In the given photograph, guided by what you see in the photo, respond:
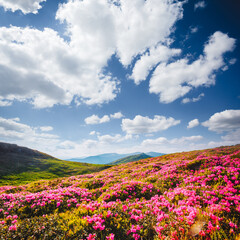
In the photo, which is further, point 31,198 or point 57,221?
point 31,198

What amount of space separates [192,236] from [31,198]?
395 inches

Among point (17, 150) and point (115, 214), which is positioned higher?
point (17, 150)

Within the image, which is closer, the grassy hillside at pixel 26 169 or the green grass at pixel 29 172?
the green grass at pixel 29 172

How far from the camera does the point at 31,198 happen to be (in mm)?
8742

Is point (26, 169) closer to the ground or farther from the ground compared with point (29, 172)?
farther from the ground

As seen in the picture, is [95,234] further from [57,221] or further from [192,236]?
[192,236]

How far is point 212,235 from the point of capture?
4.10 metres

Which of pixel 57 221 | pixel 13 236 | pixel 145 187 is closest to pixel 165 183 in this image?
pixel 145 187

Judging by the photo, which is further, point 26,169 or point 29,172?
point 26,169

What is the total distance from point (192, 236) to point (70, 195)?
865 centimetres

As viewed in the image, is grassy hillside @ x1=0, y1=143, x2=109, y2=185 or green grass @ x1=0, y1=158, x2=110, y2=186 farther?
grassy hillside @ x1=0, y1=143, x2=109, y2=185

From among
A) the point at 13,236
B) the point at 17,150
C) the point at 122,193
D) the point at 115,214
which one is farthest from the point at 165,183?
the point at 17,150

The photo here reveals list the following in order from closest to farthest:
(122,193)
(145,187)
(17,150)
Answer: (122,193)
(145,187)
(17,150)

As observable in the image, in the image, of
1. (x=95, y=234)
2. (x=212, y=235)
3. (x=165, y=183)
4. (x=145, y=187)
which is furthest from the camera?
(x=165, y=183)
